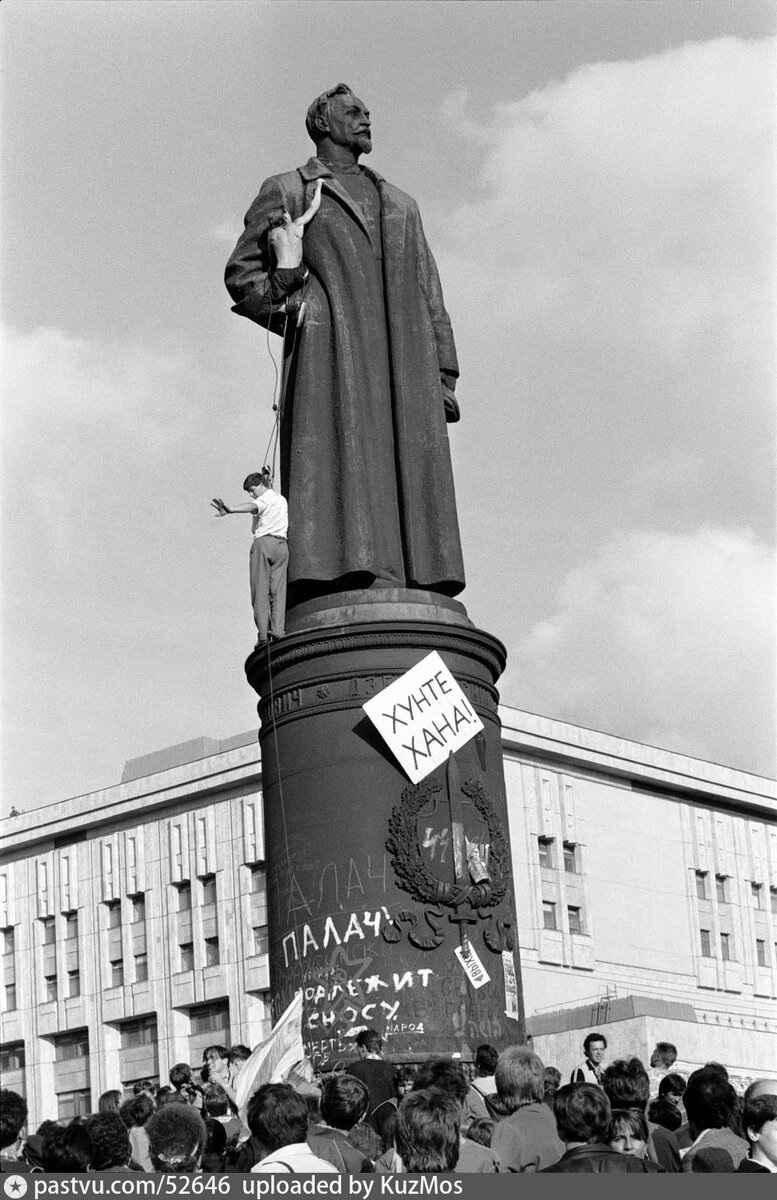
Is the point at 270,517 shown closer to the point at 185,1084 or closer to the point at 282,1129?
the point at 185,1084

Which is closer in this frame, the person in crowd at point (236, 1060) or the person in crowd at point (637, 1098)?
the person in crowd at point (637, 1098)

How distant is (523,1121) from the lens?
9477 millimetres

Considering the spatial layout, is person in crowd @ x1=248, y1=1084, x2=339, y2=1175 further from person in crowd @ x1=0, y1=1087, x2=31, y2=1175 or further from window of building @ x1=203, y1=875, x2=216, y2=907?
window of building @ x1=203, y1=875, x2=216, y2=907

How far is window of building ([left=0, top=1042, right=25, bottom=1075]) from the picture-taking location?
8688cm

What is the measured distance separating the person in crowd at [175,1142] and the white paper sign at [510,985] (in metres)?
6.59

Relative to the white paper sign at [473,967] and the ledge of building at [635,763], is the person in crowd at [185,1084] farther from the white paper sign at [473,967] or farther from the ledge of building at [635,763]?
the ledge of building at [635,763]

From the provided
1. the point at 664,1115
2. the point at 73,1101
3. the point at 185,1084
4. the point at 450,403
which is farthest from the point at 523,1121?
the point at 73,1101

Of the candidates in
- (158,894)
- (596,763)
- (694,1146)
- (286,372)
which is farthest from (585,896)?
(694,1146)

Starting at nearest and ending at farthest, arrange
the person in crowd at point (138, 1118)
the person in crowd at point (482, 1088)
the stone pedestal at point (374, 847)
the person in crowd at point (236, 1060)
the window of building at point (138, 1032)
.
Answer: the person in crowd at point (482, 1088)
the person in crowd at point (138, 1118)
the person in crowd at point (236, 1060)
the stone pedestal at point (374, 847)
the window of building at point (138, 1032)

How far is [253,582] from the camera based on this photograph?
49.5ft

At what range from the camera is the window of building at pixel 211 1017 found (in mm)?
79438

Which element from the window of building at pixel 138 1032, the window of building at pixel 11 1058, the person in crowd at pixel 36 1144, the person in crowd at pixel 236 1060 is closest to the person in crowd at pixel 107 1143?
the person in crowd at pixel 36 1144

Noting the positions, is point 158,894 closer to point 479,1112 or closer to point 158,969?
point 158,969

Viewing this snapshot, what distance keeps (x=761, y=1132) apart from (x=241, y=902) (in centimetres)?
7217
